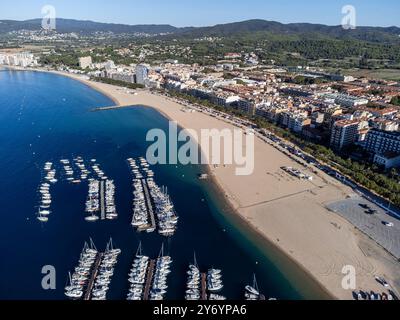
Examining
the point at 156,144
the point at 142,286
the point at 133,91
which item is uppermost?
the point at 133,91

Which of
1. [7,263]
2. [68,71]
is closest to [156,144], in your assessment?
[7,263]

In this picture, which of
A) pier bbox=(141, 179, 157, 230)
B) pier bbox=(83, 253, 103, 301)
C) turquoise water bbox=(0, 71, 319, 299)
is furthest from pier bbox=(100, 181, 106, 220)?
pier bbox=(83, 253, 103, 301)

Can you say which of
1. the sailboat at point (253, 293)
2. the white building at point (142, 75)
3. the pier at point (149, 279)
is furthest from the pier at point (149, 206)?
the white building at point (142, 75)

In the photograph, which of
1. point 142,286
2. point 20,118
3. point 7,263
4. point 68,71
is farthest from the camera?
point 68,71

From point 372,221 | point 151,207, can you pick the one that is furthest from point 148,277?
point 372,221

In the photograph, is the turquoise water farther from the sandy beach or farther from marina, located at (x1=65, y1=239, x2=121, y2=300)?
Result: the sandy beach

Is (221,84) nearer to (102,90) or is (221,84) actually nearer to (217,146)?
(102,90)

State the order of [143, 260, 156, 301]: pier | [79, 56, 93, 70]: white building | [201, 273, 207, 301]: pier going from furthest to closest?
[79, 56, 93, 70]: white building, [143, 260, 156, 301]: pier, [201, 273, 207, 301]: pier
